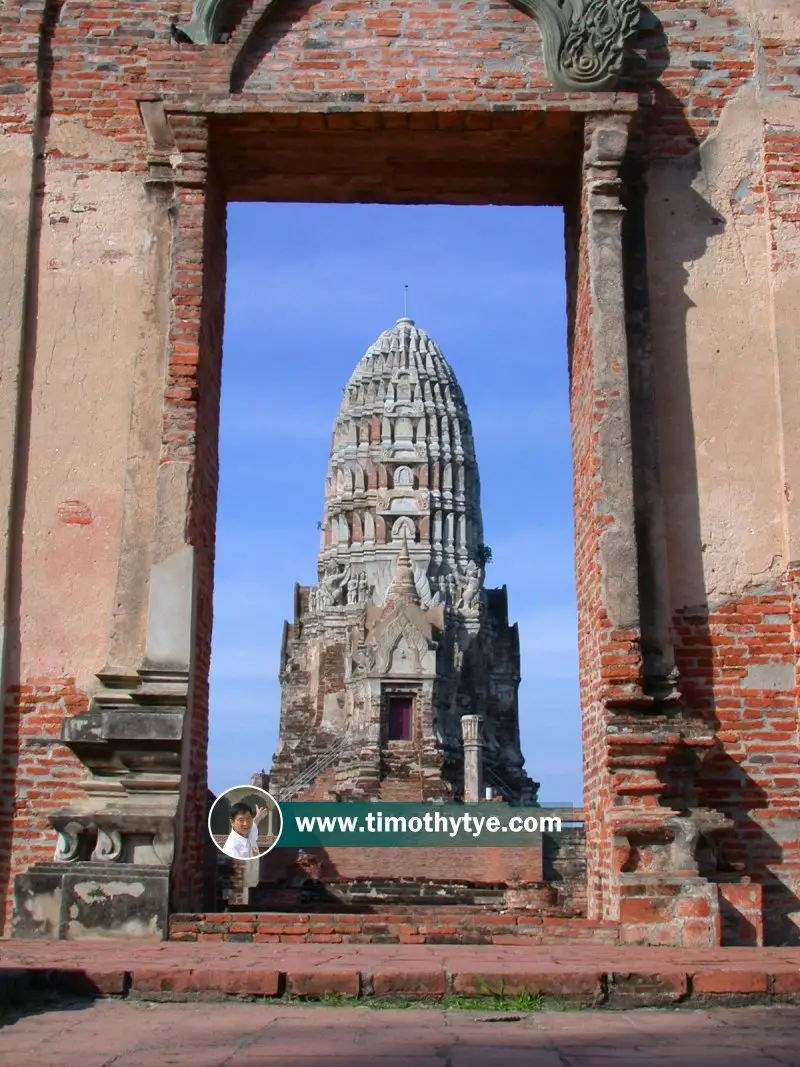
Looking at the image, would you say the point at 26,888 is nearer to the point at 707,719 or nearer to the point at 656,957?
the point at 656,957

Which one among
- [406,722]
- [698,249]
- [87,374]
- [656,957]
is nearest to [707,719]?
[656,957]

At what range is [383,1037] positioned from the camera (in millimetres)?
4117

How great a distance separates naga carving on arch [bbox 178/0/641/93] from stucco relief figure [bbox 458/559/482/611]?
1780 inches

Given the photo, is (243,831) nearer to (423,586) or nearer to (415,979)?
(415,979)

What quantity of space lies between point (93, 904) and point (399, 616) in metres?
35.3

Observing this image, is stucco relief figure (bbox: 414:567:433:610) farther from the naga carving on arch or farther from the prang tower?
the naga carving on arch

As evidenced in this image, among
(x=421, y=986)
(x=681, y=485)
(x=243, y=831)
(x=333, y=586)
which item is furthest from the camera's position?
(x=333, y=586)

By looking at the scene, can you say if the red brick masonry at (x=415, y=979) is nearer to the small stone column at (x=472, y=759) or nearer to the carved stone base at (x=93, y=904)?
the carved stone base at (x=93, y=904)

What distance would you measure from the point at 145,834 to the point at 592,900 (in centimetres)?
262

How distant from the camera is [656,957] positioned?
5.79 meters

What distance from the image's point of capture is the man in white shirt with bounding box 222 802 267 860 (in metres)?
7.82

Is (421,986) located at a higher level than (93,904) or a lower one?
lower

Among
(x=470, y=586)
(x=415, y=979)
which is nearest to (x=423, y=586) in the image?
(x=470, y=586)

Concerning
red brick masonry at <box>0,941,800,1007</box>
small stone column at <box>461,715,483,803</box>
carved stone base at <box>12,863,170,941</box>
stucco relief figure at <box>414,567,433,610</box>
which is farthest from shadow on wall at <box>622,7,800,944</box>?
stucco relief figure at <box>414,567,433,610</box>
